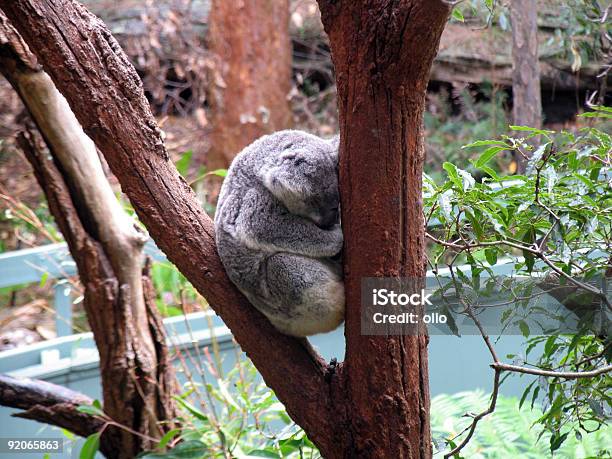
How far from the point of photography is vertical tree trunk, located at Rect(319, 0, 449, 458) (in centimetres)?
151

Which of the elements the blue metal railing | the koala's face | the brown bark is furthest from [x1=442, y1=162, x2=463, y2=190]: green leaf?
the blue metal railing

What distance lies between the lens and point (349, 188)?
173 cm

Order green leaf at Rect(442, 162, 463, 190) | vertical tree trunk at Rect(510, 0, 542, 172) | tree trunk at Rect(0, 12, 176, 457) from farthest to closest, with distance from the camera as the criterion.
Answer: vertical tree trunk at Rect(510, 0, 542, 172) → tree trunk at Rect(0, 12, 176, 457) → green leaf at Rect(442, 162, 463, 190)

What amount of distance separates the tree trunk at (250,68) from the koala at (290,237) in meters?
4.21

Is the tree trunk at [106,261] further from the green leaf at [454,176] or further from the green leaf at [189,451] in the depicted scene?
the green leaf at [454,176]

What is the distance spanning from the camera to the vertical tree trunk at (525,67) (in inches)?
154

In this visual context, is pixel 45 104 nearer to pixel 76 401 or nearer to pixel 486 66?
pixel 76 401

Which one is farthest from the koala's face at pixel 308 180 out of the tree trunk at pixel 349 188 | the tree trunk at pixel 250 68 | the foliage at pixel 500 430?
the tree trunk at pixel 250 68

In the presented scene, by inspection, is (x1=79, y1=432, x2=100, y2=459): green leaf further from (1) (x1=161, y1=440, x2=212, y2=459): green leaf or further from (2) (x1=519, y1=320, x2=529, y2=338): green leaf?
(2) (x1=519, y1=320, x2=529, y2=338): green leaf

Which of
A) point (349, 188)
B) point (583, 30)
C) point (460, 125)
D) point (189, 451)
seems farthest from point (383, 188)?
point (460, 125)

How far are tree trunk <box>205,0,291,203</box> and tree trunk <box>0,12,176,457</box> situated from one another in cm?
350

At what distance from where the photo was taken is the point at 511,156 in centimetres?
579

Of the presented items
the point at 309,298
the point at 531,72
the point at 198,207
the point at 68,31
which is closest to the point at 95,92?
the point at 68,31

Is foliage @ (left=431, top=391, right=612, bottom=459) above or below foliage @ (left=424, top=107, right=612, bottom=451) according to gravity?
below
